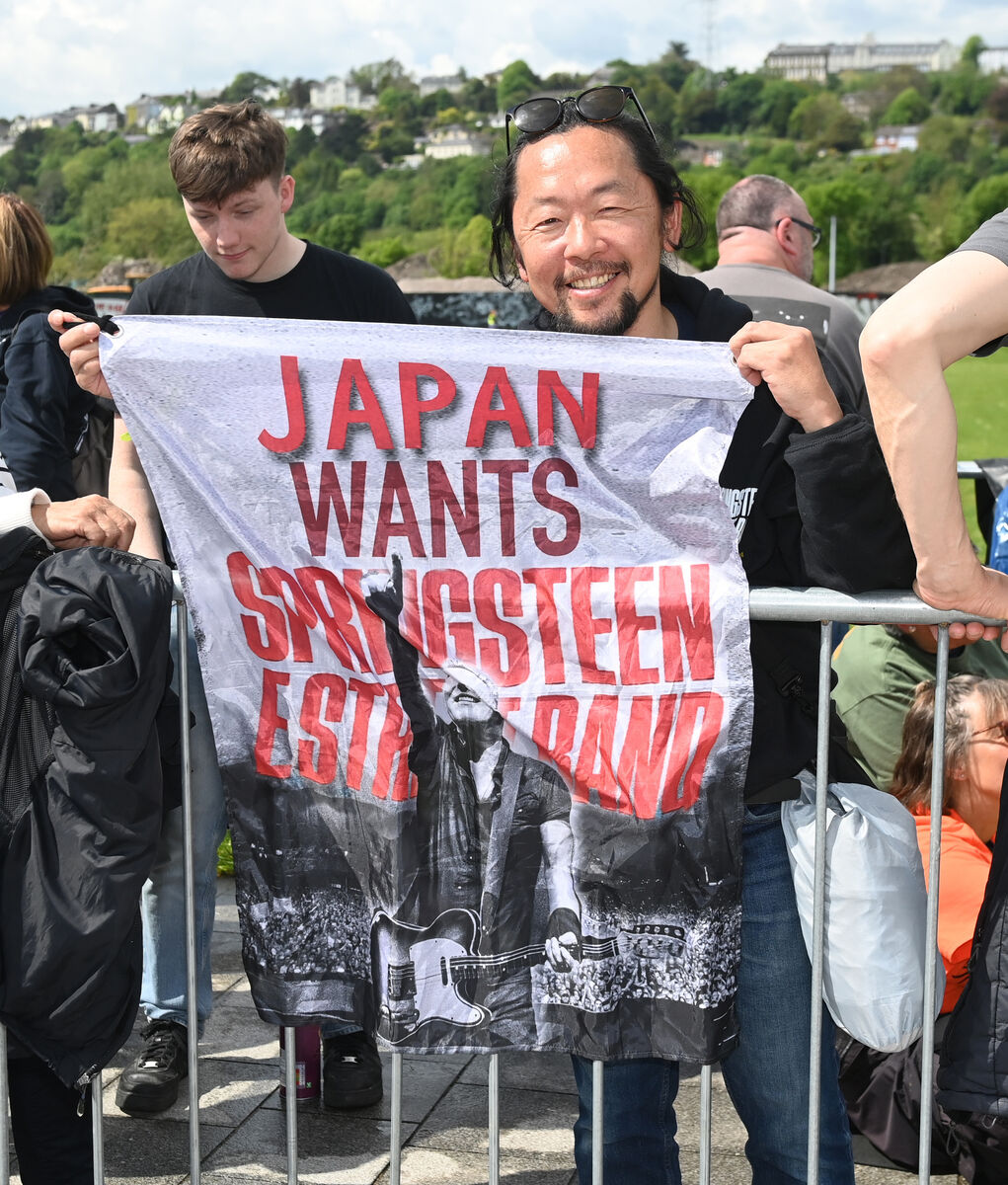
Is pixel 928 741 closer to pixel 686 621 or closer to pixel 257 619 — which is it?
pixel 686 621

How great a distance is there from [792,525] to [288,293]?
2.06 m

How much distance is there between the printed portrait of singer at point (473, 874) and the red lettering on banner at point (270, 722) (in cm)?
23

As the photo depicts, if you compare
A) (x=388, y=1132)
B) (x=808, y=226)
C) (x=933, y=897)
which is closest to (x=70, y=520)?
(x=933, y=897)

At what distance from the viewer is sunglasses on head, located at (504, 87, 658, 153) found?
257 centimetres

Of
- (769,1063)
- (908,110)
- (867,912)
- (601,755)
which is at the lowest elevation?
(769,1063)

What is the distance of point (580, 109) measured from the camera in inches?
102

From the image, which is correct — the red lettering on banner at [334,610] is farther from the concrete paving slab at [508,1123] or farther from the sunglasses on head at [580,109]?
the concrete paving slab at [508,1123]

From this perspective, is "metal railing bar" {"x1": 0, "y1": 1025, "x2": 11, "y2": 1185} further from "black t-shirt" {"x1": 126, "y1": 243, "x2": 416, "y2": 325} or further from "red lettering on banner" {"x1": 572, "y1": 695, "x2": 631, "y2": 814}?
"black t-shirt" {"x1": 126, "y1": 243, "x2": 416, "y2": 325}

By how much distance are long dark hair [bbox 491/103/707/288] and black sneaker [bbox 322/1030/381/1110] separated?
1.98m

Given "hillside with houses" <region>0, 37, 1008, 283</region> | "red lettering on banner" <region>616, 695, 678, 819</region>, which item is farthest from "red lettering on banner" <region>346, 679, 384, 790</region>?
"hillside with houses" <region>0, 37, 1008, 283</region>

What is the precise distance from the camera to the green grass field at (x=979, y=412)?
2237 cm

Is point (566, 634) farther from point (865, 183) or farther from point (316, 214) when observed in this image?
point (316, 214)

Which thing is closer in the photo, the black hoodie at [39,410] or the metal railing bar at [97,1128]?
the metal railing bar at [97,1128]

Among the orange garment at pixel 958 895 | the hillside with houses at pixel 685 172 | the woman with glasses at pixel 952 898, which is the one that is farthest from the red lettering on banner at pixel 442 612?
the hillside with houses at pixel 685 172
